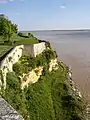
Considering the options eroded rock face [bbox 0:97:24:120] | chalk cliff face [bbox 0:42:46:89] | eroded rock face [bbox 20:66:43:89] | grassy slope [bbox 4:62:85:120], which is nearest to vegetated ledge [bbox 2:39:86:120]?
grassy slope [bbox 4:62:85:120]

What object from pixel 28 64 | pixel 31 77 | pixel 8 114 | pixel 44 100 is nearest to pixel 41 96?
pixel 44 100

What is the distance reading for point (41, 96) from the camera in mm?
23609

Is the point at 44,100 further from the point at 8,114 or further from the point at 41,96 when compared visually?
the point at 8,114

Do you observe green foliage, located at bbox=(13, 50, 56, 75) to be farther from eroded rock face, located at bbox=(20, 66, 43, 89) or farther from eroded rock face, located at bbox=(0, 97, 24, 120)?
eroded rock face, located at bbox=(0, 97, 24, 120)

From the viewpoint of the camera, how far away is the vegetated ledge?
19.3 m

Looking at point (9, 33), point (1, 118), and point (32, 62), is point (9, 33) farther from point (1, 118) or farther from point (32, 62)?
point (1, 118)

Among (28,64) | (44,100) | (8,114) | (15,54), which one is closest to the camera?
(8,114)

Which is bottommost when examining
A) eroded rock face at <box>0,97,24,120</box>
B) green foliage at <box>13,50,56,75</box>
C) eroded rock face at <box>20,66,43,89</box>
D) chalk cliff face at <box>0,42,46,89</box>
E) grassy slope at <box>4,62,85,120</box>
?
grassy slope at <box>4,62,85,120</box>

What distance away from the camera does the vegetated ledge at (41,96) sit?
1933cm

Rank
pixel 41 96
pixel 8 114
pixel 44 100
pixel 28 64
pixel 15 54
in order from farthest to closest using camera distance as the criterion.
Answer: pixel 28 64
pixel 15 54
pixel 41 96
pixel 44 100
pixel 8 114

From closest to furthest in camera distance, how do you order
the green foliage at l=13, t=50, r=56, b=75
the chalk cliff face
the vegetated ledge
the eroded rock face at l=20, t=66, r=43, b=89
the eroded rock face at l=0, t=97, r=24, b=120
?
the eroded rock face at l=0, t=97, r=24, b=120 < the chalk cliff face < the vegetated ledge < the green foliage at l=13, t=50, r=56, b=75 < the eroded rock face at l=20, t=66, r=43, b=89

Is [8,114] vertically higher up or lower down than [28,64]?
higher up

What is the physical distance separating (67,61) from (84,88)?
21698mm

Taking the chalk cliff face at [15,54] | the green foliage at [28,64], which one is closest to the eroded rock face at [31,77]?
the green foliage at [28,64]
